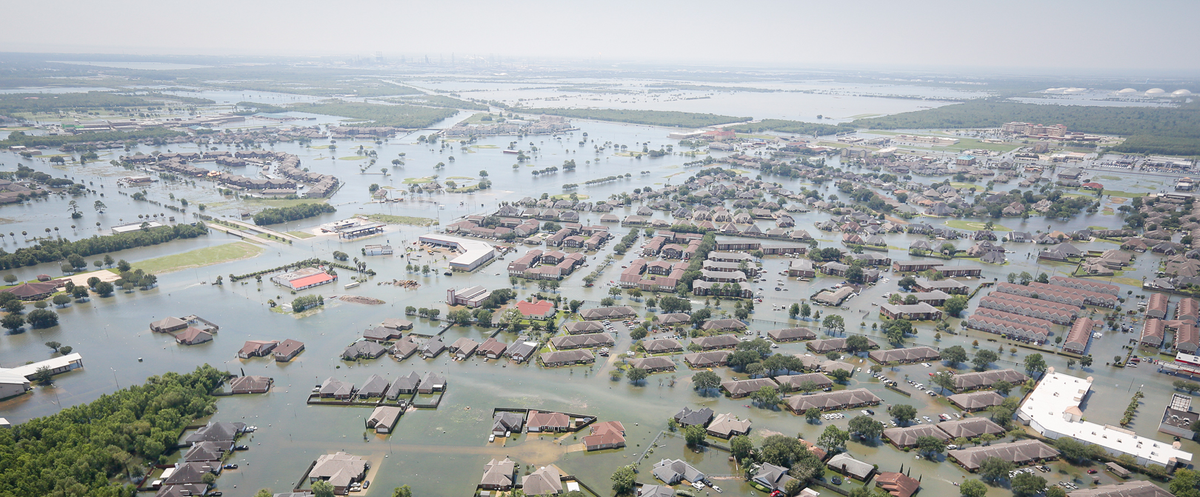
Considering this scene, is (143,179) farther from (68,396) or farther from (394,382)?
(394,382)

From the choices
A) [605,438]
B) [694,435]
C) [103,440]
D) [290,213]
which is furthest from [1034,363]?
[290,213]

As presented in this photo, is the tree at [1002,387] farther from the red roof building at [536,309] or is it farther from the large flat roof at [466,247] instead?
the large flat roof at [466,247]

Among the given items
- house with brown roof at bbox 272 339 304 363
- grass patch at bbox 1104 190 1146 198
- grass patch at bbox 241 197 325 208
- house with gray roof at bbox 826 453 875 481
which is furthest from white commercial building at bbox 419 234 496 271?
grass patch at bbox 1104 190 1146 198

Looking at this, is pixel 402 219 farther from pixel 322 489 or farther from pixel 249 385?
pixel 322 489

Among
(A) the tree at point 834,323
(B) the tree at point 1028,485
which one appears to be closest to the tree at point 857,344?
(A) the tree at point 834,323

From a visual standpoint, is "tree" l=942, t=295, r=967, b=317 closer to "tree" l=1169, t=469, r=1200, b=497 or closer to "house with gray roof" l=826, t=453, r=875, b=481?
"tree" l=1169, t=469, r=1200, b=497
